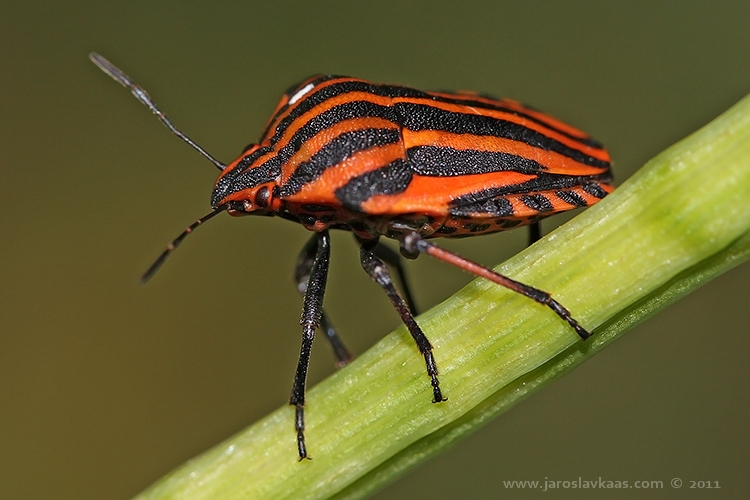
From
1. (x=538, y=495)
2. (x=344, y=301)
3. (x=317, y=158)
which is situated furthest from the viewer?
(x=344, y=301)

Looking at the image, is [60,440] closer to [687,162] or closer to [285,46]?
[285,46]

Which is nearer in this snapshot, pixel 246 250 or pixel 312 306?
pixel 312 306

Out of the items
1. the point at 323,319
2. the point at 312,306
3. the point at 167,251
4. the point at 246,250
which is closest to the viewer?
the point at 167,251

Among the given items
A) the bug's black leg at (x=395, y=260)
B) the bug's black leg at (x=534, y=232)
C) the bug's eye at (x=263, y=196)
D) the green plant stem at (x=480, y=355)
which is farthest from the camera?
the bug's black leg at (x=395, y=260)

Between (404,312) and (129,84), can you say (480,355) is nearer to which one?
(404,312)

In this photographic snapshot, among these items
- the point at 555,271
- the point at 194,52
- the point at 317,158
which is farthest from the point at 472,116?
the point at 194,52

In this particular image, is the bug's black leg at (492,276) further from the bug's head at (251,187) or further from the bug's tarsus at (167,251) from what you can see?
the bug's tarsus at (167,251)

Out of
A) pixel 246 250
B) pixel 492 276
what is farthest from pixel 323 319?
pixel 246 250

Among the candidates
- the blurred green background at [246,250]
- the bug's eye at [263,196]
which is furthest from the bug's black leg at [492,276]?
the blurred green background at [246,250]
